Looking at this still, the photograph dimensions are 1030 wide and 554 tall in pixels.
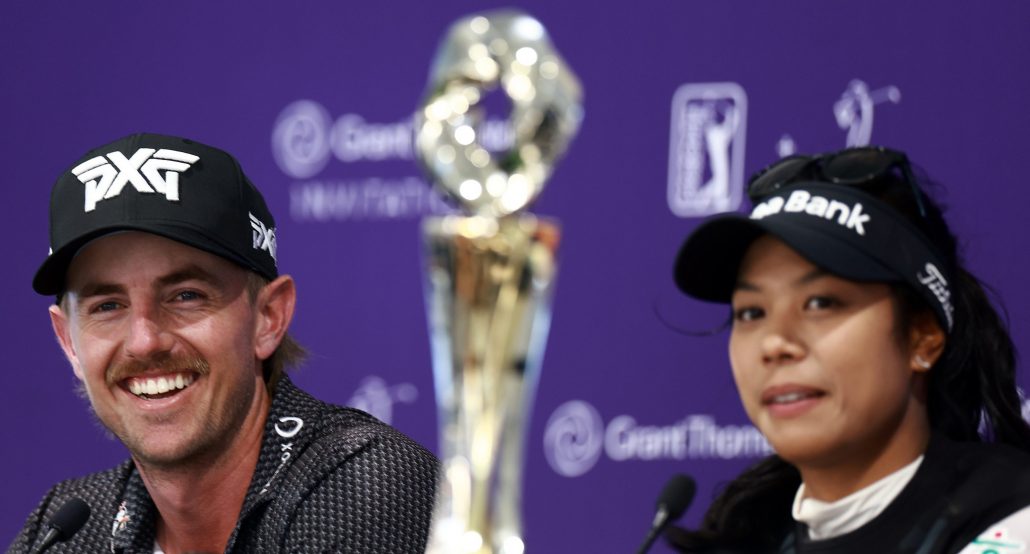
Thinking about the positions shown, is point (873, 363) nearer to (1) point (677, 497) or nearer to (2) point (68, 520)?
(1) point (677, 497)

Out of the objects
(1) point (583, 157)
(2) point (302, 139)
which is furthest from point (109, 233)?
(2) point (302, 139)

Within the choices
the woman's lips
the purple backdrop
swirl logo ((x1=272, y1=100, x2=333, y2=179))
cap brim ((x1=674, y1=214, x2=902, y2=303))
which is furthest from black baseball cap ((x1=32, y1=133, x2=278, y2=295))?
swirl logo ((x1=272, y1=100, x2=333, y2=179))

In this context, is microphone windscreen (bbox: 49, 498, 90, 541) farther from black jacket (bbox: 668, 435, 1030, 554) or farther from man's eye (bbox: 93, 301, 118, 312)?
black jacket (bbox: 668, 435, 1030, 554)

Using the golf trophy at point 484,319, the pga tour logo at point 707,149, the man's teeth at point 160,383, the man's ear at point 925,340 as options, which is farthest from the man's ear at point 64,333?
the pga tour logo at point 707,149

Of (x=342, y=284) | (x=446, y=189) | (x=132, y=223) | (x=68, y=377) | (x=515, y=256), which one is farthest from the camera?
(x=68, y=377)

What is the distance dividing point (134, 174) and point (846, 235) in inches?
33.9

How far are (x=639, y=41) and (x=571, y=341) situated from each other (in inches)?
24.0

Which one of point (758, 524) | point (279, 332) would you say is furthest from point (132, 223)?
point (758, 524)

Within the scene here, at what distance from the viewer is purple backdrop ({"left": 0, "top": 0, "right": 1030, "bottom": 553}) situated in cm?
279

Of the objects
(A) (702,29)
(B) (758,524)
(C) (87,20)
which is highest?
(C) (87,20)

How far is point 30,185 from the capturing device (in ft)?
12.4

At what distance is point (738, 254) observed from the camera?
187 cm

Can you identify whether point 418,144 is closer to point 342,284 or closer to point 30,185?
point 342,284

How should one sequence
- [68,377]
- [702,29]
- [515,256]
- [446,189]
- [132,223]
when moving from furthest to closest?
[68,377], [702,29], [446,189], [515,256], [132,223]
